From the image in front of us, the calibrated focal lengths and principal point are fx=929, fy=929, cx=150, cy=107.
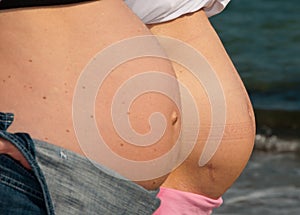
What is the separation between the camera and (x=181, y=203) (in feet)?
6.61

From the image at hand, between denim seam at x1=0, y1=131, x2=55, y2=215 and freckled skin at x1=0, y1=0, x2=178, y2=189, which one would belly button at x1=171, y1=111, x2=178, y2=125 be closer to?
freckled skin at x1=0, y1=0, x2=178, y2=189

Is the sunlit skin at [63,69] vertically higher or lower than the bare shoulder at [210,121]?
higher

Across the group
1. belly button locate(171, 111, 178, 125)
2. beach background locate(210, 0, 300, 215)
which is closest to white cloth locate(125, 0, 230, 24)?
belly button locate(171, 111, 178, 125)

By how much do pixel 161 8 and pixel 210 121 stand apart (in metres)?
0.28

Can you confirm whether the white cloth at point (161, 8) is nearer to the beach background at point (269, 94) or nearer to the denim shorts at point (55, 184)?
the denim shorts at point (55, 184)

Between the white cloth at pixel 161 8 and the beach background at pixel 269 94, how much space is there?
2.01m

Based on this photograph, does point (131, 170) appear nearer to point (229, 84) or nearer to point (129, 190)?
point (129, 190)

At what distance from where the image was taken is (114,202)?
1.73 meters

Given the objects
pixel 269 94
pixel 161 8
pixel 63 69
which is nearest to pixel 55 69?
pixel 63 69

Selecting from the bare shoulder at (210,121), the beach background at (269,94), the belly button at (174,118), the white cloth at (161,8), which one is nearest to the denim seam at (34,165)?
the belly button at (174,118)

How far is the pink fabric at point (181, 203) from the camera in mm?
1980

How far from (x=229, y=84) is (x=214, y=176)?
0.21 metres

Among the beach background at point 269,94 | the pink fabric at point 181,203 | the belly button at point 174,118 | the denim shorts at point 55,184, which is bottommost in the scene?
the beach background at point 269,94

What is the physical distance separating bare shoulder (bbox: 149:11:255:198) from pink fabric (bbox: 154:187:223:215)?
24 millimetres
